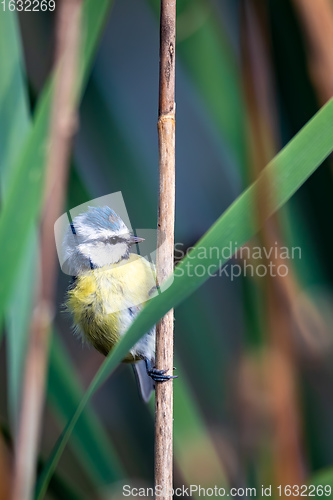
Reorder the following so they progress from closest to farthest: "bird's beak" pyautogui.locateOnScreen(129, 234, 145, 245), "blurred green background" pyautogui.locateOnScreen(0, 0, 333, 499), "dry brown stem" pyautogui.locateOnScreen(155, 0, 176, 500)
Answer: "dry brown stem" pyautogui.locateOnScreen(155, 0, 176, 500), "blurred green background" pyautogui.locateOnScreen(0, 0, 333, 499), "bird's beak" pyautogui.locateOnScreen(129, 234, 145, 245)

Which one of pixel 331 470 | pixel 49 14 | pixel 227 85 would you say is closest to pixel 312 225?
pixel 227 85

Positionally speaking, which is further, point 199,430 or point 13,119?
point 199,430

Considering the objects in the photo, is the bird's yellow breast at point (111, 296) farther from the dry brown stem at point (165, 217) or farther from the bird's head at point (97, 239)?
the dry brown stem at point (165, 217)

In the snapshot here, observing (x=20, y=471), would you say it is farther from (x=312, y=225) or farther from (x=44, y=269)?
(x=312, y=225)

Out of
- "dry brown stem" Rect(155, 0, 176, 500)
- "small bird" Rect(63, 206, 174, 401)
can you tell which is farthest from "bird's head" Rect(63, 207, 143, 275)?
"dry brown stem" Rect(155, 0, 176, 500)

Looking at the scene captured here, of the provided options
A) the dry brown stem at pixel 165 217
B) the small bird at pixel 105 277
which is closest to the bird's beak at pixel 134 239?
the small bird at pixel 105 277

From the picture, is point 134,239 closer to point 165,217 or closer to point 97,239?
point 97,239

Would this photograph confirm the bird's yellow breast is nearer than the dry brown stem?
No

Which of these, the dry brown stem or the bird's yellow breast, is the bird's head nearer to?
the bird's yellow breast
